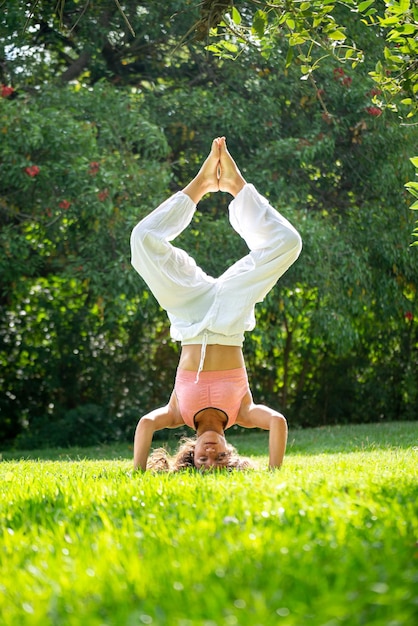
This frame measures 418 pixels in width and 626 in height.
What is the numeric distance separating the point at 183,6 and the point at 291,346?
209 inches

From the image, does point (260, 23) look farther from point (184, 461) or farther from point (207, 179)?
point (184, 461)

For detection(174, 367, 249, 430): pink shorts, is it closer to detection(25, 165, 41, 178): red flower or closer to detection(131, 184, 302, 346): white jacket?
detection(131, 184, 302, 346): white jacket

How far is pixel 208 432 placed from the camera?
5035mm

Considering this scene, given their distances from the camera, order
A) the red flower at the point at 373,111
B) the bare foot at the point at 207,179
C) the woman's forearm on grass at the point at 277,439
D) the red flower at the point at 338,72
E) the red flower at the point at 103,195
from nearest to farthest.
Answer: the woman's forearm on grass at the point at 277,439 < the bare foot at the point at 207,179 < the red flower at the point at 103,195 < the red flower at the point at 373,111 < the red flower at the point at 338,72

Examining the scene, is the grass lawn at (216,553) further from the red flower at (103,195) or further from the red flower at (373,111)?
the red flower at (373,111)

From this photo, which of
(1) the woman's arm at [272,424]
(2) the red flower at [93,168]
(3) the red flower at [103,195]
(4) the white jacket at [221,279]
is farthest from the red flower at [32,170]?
(1) the woman's arm at [272,424]

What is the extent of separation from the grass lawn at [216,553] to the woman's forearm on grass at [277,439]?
0.94m

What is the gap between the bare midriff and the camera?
5113 mm

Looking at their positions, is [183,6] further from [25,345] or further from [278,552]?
[278,552]

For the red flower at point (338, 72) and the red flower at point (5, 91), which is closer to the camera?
the red flower at point (5, 91)

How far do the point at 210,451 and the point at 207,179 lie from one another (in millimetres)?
1584

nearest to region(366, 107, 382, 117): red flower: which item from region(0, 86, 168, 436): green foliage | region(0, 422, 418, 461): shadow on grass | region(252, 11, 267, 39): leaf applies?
region(0, 86, 168, 436): green foliage

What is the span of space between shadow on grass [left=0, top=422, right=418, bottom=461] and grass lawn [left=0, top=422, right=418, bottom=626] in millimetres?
4282

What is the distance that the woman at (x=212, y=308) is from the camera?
502 centimetres
